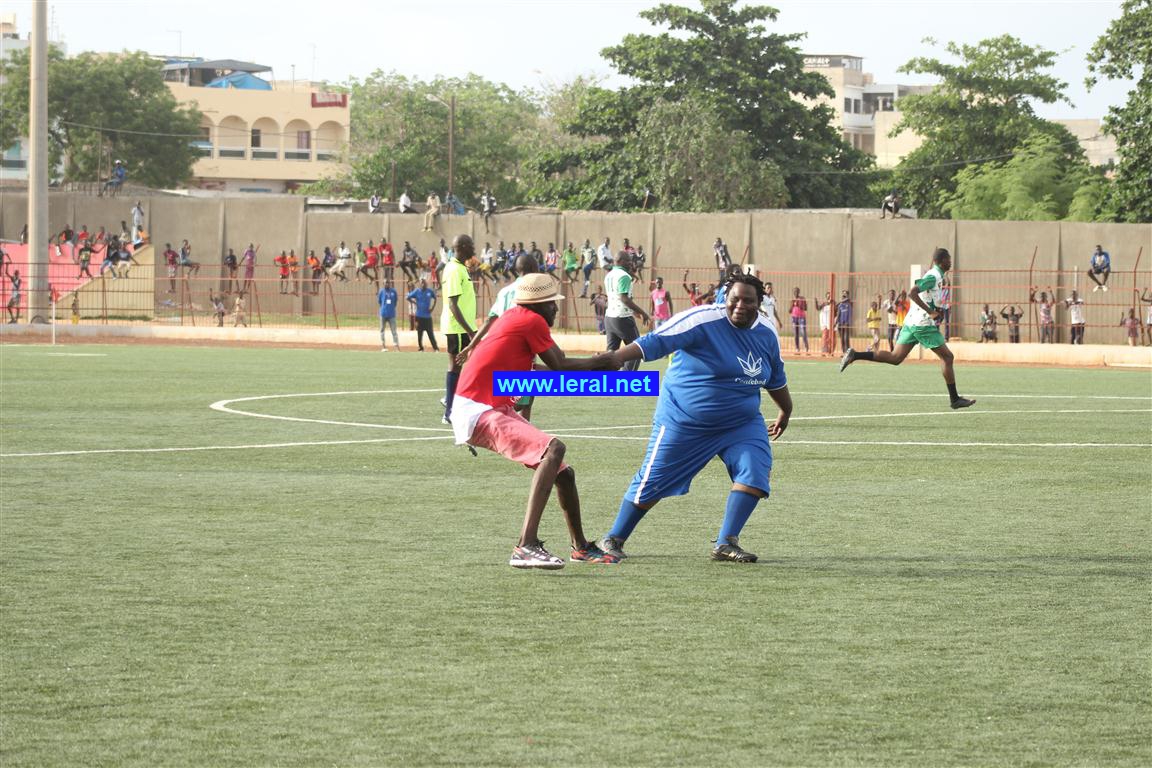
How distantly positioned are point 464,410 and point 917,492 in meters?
4.74

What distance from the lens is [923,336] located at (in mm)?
18156

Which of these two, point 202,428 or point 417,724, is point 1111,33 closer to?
point 202,428

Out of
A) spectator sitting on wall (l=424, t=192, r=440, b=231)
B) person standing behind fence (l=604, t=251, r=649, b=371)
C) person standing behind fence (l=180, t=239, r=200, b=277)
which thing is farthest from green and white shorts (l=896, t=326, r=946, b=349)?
person standing behind fence (l=180, t=239, r=200, b=277)

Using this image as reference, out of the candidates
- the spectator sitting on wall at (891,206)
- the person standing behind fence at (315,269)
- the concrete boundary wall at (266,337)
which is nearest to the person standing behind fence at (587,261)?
the concrete boundary wall at (266,337)

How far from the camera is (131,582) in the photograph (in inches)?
328

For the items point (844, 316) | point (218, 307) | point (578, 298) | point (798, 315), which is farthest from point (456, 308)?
point (218, 307)

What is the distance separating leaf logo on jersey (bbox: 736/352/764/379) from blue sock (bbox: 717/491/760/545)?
63cm

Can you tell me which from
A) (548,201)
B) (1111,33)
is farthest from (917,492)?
(548,201)

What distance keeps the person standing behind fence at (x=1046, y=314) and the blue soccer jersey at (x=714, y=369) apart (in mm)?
32268

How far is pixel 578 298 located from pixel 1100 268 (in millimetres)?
13557

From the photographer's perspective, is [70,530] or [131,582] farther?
[70,530]

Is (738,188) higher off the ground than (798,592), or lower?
higher

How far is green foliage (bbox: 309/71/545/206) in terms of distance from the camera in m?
86.4

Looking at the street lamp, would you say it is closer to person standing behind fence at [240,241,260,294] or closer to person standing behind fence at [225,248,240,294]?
person standing behind fence at [240,241,260,294]
